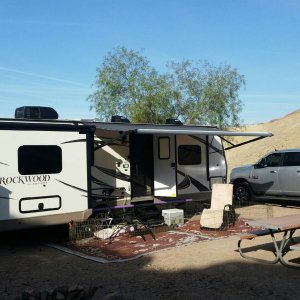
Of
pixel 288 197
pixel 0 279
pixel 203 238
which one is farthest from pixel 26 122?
pixel 288 197

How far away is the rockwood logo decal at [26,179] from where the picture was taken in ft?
26.2

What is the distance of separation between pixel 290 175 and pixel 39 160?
25.7ft

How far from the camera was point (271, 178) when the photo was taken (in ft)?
46.0

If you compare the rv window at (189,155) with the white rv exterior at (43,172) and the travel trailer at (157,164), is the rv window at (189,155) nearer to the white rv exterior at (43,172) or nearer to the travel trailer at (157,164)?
the travel trailer at (157,164)

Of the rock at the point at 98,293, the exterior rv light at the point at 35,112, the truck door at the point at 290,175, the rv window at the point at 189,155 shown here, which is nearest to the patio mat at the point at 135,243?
the rock at the point at 98,293

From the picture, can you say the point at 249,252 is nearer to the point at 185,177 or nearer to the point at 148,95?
the point at 185,177

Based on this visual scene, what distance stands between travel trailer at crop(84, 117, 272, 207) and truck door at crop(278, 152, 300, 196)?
2134mm

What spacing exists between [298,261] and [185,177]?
16.3 feet

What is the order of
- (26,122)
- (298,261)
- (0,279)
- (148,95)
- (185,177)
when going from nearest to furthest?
(0,279)
(298,261)
(26,122)
(185,177)
(148,95)

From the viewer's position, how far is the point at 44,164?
8.45 m

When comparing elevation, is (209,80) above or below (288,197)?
above

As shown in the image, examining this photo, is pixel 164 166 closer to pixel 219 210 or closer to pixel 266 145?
pixel 219 210

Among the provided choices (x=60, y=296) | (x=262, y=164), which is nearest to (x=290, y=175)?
(x=262, y=164)

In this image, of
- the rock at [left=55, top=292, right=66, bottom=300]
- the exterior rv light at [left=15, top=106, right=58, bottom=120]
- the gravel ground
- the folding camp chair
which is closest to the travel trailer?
the folding camp chair
